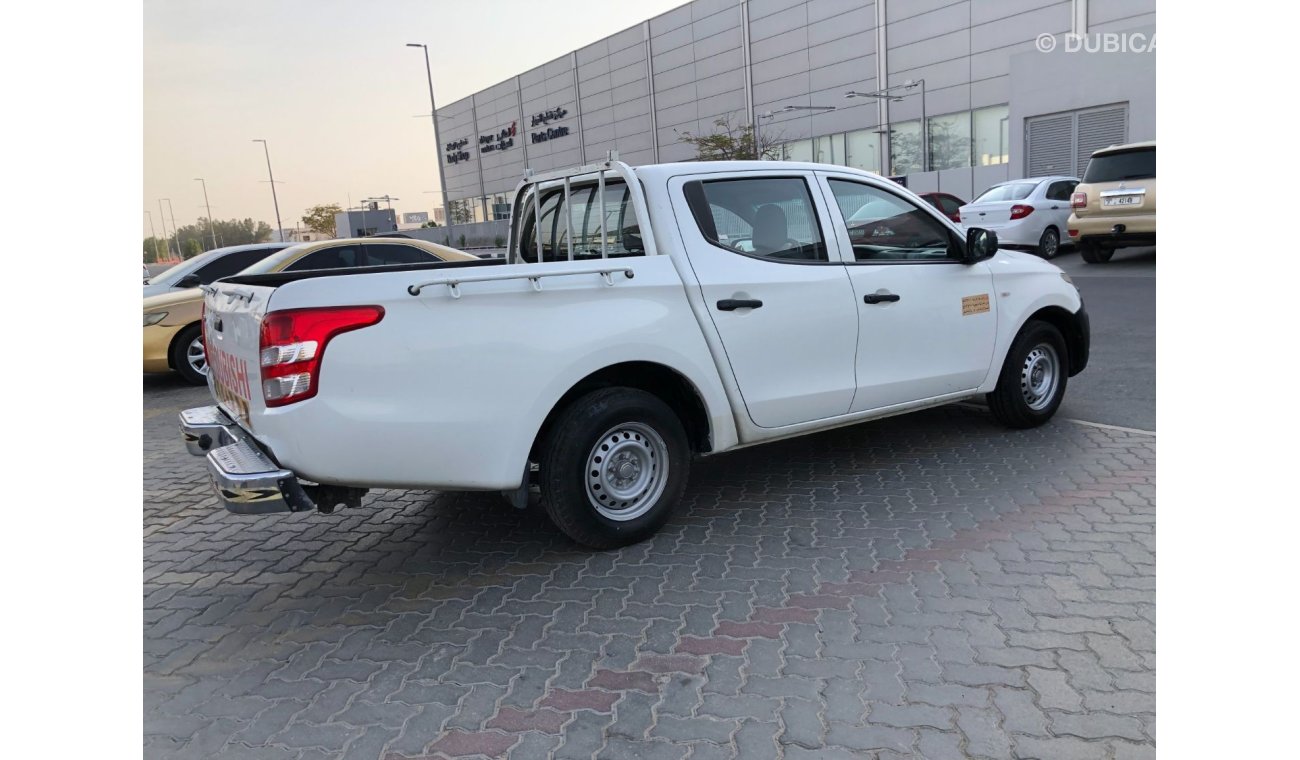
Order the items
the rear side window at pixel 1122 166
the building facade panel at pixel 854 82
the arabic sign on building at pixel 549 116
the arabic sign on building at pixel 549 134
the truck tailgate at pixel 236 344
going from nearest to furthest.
A: 1. the truck tailgate at pixel 236 344
2. the rear side window at pixel 1122 166
3. the building facade panel at pixel 854 82
4. the arabic sign on building at pixel 549 116
5. the arabic sign on building at pixel 549 134

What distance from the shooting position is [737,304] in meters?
4.42

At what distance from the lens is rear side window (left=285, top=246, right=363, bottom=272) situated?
990 cm

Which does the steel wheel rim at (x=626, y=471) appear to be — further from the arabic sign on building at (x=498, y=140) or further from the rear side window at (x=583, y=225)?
the arabic sign on building at (x=498, y=140)

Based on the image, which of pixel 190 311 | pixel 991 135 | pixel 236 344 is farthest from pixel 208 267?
pixel 991 135

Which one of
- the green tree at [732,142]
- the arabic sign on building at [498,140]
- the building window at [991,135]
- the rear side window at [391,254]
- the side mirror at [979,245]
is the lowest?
the side mirror at [979,245]

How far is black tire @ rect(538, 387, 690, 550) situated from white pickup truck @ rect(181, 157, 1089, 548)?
1 cm

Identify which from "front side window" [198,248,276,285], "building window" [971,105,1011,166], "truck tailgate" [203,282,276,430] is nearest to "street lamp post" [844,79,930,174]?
"building window" [971,105,1011,166]

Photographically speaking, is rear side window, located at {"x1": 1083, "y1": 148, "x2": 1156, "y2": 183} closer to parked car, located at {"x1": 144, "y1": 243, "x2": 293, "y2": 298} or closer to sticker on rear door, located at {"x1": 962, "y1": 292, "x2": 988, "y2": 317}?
sticker on rear door, located at {"x1": 962, "y1": 292, "x2": 988, "y2": 317}

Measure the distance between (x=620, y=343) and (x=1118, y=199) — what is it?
13.5m

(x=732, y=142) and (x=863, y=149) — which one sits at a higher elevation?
(x=732, y=142)

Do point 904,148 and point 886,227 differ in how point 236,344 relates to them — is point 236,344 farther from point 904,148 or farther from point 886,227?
point 904,148

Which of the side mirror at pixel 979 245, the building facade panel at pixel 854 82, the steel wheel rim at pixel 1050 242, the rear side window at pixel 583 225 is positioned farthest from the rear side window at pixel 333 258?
the building facade panel at pixel 854 82
